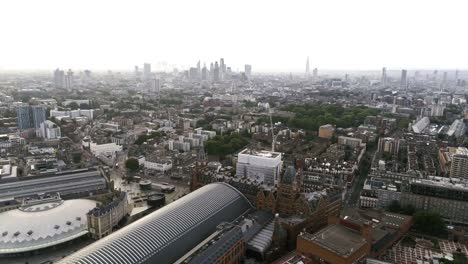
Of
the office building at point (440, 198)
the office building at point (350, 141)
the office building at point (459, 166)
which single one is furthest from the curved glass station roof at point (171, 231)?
the office building at point (350, 141)

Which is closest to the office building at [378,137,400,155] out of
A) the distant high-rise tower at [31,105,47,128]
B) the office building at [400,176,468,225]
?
the office building at [400,176,468,225]

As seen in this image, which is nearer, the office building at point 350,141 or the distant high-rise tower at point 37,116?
the office building at point 350,141

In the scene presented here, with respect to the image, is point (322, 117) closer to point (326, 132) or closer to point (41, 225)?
point (326, 132)

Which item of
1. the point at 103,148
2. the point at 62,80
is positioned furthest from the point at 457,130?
the point at 62,80

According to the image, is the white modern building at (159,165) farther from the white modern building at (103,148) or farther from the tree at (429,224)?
the tree at (429,224)

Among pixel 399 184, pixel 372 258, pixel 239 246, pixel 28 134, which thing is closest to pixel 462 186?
pixel 399 184

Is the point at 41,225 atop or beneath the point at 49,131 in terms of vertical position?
beneath

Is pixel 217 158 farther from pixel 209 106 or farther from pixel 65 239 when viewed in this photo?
pixel 209 106
